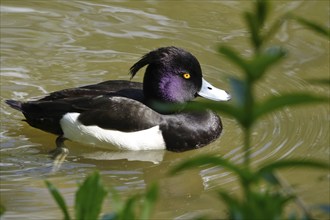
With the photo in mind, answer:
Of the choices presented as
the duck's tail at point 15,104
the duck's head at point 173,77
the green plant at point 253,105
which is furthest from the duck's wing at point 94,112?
the green plant at point 253,105

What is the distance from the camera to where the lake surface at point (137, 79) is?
592cm

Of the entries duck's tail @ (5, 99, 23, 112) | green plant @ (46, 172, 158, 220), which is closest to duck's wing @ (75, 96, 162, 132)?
duck's tail @ (5, 99, 23, 112)

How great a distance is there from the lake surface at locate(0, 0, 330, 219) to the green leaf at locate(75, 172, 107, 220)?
316cm

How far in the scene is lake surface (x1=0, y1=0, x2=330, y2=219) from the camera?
592cm

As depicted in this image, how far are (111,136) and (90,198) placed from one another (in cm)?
466

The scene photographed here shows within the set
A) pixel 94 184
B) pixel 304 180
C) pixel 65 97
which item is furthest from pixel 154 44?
pixel 94 184

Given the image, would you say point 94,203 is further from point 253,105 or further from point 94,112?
point 94,112

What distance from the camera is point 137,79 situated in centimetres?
814

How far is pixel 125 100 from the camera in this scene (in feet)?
22.2

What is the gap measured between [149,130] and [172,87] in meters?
0.59

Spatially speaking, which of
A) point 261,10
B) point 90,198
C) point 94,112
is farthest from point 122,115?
point 261,10

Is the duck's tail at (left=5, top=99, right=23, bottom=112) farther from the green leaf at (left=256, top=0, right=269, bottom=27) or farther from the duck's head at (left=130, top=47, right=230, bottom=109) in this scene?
the green leaf at (left=256, top=0, right=269, bottom=27)

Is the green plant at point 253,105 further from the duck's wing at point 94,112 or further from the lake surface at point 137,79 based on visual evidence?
the duck's wing at point 94,112

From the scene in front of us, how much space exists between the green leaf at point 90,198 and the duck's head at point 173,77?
468cm
